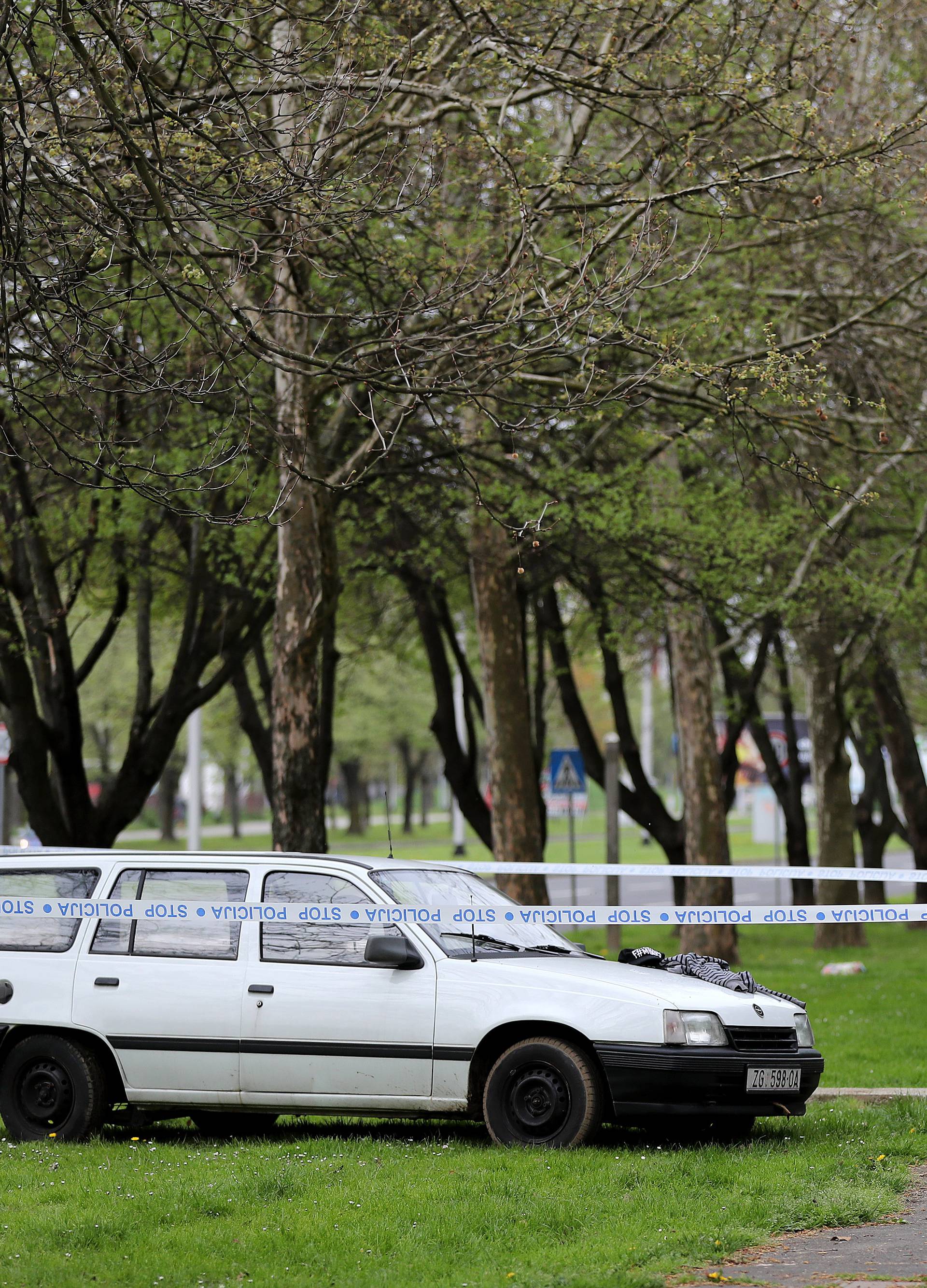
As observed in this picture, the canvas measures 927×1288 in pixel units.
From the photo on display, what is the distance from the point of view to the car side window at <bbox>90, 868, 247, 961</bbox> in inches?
333

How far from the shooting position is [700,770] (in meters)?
19.5

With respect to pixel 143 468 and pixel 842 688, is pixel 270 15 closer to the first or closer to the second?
pixel 143 468

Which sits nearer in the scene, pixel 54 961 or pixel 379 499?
pixel 54 961

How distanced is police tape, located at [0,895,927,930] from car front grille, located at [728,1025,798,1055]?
61 centimetres

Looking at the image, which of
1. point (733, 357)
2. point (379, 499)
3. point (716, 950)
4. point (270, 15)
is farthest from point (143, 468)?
point (716, 950)

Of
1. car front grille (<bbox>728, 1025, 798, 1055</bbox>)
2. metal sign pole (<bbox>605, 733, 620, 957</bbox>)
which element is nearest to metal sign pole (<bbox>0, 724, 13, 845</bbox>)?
metal sign pole (<bbox>605, 733, 620, 957</bbox>)

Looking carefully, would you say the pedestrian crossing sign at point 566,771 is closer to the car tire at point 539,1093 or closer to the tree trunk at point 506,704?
the tree trunk at point 506,704

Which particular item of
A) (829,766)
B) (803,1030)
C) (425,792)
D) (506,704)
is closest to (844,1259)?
(803,1030)

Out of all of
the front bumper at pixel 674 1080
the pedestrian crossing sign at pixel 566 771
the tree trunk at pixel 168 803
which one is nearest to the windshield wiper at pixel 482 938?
the front bumper at pixel 674 1080

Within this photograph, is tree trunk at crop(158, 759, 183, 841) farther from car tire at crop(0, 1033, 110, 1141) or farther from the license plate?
the license plate

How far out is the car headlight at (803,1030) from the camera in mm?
8148

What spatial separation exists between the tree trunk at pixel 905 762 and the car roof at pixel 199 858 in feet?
53.5

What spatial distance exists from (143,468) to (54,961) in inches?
125

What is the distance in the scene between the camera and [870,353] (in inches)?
589
